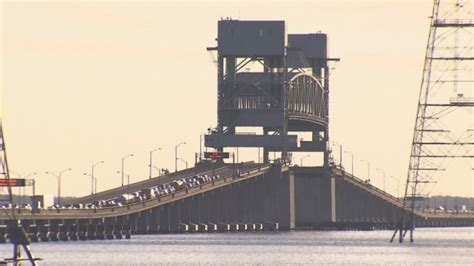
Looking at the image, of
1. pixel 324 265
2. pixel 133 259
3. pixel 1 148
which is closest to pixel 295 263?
pixel 324 265

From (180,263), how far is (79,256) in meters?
16.3

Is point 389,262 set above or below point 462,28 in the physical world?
below

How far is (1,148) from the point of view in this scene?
432ft

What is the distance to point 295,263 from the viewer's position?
185125mm

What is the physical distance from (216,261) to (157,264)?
8980 mm

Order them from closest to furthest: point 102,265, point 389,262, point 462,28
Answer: point 102,265 → point 389,262 → point 462,28

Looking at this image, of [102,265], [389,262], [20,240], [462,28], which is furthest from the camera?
[462,28]

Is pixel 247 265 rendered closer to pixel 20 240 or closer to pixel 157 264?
pixel 157 264

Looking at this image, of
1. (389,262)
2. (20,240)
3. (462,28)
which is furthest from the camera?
(462,28)

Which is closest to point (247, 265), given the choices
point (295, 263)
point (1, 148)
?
point (295, 263)

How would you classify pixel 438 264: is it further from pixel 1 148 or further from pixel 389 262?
pixel 1 148

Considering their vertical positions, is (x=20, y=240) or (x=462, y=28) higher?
(x=462, y=28)

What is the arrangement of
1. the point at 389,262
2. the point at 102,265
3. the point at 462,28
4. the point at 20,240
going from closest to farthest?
the point at 20,240, the point at 102,265, the point at 389,262, the point at 462,28

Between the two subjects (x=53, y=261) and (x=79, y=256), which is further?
(x=79, y=256)
